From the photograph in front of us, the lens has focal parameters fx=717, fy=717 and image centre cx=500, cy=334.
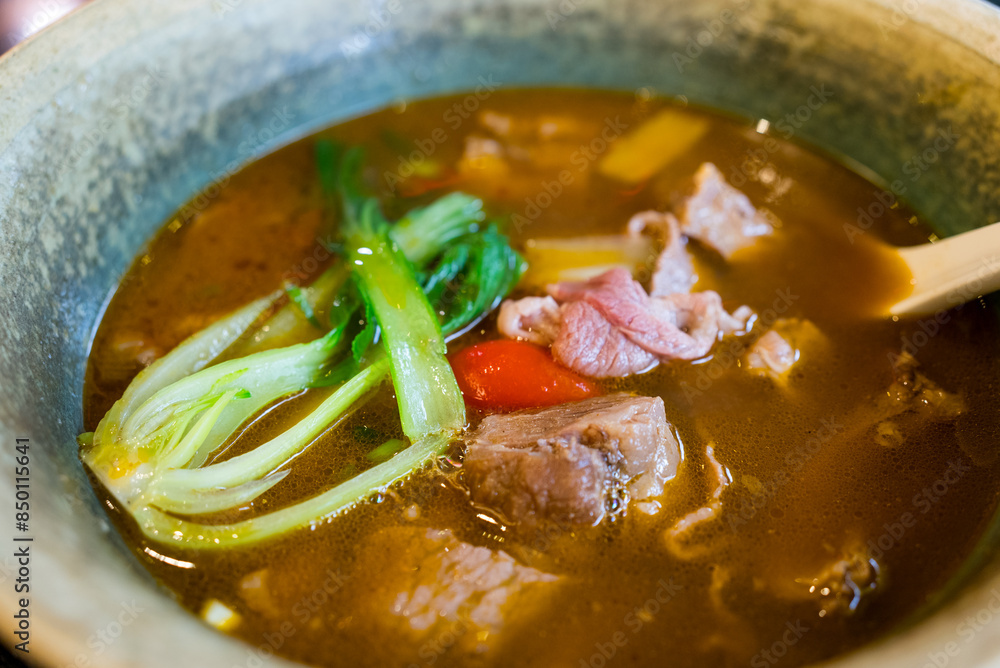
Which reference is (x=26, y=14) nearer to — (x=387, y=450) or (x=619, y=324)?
(x=387, y=450)

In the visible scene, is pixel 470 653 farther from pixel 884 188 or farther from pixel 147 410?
pixel 884 188

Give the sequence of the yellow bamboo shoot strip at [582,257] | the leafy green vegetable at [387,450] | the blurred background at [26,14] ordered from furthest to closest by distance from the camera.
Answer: the blurred background at [26,14] → the yellow bamboo shoot strip at [582,257] → the leafy green vegetable at [387,450]

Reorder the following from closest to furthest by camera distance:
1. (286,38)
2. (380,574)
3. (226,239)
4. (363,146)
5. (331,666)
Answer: (331,666), (380,574), (226,239), (286,38), (363,146)

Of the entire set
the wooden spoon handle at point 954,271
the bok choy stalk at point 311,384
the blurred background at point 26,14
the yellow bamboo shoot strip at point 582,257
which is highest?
the blurred background at point 26,14

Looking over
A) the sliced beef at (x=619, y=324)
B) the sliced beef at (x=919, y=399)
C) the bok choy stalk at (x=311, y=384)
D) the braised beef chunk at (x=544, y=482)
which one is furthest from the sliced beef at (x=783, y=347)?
the bok choy stalk at (x=311, y=384)

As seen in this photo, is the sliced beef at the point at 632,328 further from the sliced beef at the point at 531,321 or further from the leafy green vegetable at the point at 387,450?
the leafy green vegetable at the point at 387,450

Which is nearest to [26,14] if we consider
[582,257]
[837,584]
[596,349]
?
[582,257]

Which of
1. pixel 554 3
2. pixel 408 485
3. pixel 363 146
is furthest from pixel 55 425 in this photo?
pixel 554 3
